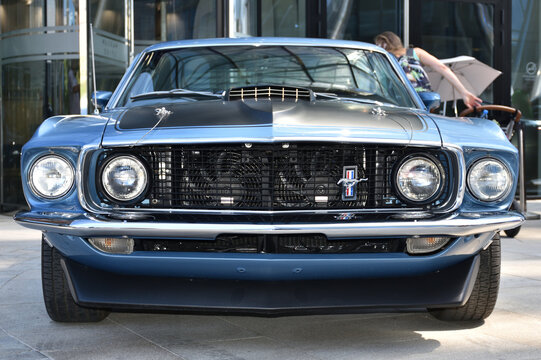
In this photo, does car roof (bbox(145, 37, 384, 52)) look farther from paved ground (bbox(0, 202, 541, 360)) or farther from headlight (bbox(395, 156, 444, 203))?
headlight (bbox(395, 156, 444, 203))

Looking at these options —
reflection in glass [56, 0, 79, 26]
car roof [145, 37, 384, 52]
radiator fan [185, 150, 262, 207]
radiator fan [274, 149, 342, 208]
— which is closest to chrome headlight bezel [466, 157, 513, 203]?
radiator fan [274, 149, 342, 208]

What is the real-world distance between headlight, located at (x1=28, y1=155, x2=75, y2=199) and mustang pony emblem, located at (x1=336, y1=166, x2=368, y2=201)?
3.25 feet

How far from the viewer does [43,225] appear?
3150 millimetres

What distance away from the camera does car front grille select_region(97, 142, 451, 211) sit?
3.06 metres

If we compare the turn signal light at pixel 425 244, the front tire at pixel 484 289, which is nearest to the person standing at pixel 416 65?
the front tire at pixel 484 289

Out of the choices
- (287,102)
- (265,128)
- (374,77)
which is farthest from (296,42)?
(265,128)

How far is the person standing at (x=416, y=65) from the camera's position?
6.28 m

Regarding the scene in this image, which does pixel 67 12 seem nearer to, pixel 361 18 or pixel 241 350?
pixel 361 18

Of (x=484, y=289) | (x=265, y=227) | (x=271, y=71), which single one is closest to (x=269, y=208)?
(x=265, y=227)

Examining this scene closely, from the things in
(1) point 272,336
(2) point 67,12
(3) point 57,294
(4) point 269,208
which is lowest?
(1) point 272,336

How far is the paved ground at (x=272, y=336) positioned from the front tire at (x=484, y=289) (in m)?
0.07

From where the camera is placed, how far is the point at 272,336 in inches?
137

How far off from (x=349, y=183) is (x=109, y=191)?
0.87 meters

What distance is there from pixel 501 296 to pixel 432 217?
1.52 m
